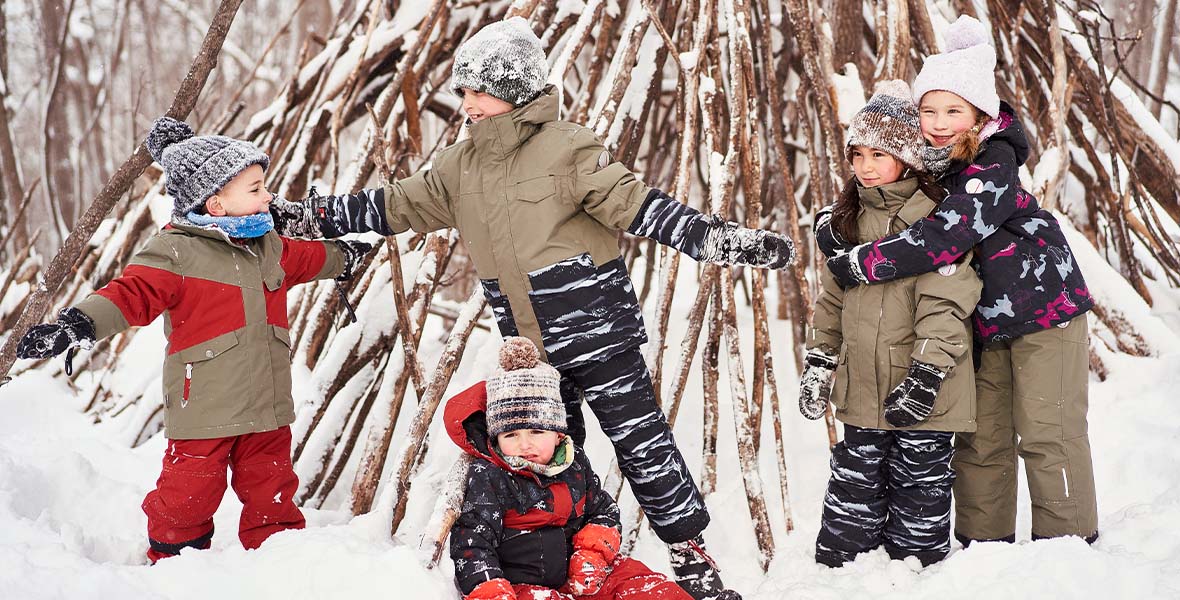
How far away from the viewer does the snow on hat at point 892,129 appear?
65.5 inches

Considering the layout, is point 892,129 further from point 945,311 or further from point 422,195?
point 422,195

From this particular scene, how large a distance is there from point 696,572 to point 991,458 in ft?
2.35

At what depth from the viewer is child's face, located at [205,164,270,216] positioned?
166 cm

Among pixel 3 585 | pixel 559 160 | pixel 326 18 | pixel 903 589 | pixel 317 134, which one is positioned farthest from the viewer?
pixel 326 18

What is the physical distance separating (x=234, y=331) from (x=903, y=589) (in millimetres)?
1398

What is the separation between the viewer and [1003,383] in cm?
180

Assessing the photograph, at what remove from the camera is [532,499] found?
153 cm

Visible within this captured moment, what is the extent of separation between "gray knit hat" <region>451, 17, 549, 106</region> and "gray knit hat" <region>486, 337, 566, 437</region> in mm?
504

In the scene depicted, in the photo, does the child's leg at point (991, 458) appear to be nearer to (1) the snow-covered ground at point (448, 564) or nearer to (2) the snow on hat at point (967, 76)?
(1) the snow-covered ground at point (448, 564)

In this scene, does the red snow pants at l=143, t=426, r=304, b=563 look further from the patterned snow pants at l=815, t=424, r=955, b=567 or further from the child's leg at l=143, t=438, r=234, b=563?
the patterned snow pants at l=815, t=424, r=955, b=567

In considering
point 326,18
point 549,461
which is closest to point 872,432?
point 549,461

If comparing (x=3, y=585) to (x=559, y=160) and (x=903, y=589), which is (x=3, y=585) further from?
(x=903, y=589)

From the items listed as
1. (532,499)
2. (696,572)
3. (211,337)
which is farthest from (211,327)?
(696,572)

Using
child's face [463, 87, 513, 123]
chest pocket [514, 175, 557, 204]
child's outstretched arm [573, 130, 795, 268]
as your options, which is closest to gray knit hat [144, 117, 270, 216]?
child's face [463, 87, 513, 123]
